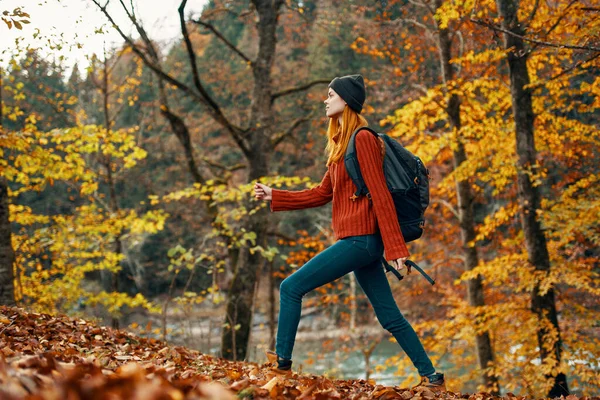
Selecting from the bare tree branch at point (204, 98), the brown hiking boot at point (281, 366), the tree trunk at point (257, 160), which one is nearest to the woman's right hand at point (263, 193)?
the brown hiking boot at point (281, 366)

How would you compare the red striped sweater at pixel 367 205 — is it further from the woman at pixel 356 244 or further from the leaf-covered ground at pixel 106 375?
the leaf-covered ground at pixel 106 375

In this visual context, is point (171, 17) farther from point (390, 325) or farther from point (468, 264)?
point (390, 325)

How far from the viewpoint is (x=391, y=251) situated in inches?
133

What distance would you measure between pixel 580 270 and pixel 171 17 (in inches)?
357

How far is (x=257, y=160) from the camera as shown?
9.79 m

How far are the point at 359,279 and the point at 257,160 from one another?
20.3ft

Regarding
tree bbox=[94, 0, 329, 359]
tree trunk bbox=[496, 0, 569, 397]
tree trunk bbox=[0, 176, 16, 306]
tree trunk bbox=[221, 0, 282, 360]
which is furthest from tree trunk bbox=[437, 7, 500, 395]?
tree trunk bbox=[0, 176, 16, 306]

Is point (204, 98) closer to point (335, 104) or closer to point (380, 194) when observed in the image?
point (335, 104)

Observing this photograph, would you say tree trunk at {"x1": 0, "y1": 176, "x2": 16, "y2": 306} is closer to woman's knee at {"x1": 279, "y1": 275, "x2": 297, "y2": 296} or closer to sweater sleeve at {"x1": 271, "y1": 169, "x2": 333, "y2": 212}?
sweater sleeve at {"x1": 271, "y1": 169, "x2": 333, "y2": 212}

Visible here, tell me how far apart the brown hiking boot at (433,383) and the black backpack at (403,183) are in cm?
61

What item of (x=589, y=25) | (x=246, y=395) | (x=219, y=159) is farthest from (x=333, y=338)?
(x=246, y=395)

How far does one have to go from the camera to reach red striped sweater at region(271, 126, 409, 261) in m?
3.41

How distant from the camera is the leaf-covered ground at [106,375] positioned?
5.53 ft

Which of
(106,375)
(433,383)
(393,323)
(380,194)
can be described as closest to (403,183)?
(380,194)
